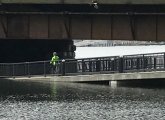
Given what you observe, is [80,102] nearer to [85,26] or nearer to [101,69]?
[101,69]

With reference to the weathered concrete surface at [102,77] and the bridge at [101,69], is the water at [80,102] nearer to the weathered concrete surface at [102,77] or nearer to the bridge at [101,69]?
the weathered concrete surface at [102,77]

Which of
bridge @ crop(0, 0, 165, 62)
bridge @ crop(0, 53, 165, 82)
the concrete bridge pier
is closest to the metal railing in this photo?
bridge @ crop(0, 53, 165, 82)

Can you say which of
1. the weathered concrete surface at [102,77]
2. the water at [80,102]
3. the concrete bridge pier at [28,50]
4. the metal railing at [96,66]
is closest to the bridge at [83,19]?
the metal railing at [96,66]

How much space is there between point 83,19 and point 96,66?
454 cm

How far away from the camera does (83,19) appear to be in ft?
128

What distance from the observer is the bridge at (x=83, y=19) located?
3678 cm

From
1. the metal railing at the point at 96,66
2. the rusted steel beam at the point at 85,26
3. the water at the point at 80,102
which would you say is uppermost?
the rusted steel beam at the point at 85,26

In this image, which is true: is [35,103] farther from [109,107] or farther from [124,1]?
[124,1]

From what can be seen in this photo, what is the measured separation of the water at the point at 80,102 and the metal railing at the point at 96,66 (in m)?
2.26

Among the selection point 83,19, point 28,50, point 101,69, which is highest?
point 83,19

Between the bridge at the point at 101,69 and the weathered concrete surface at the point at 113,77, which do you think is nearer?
the weathered concrete surface at the point at 113,77

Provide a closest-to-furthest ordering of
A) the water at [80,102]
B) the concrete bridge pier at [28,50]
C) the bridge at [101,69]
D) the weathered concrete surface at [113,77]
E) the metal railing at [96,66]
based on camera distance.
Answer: the water at [80,102]
the weathered concrete surface at [113,77]
the bridge at [101,69]
the metal railing at [96,66]
the concrete bridge pier at [28,50]

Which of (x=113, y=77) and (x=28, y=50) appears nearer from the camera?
(x=113, y=77)

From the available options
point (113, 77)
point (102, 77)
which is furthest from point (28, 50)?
point (113, 77)
